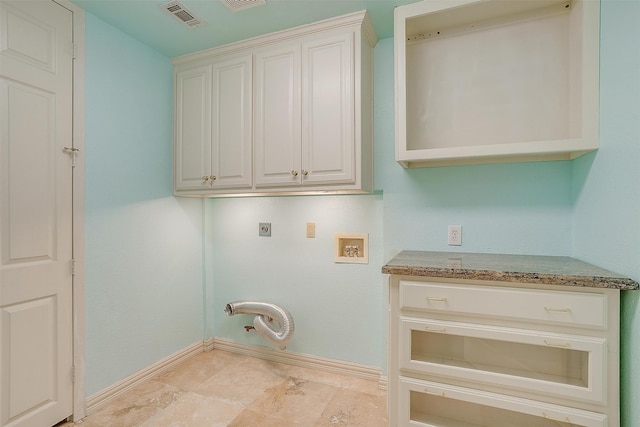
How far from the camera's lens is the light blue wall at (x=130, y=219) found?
196 centimetres

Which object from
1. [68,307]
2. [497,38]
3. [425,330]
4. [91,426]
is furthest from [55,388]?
[497,38]

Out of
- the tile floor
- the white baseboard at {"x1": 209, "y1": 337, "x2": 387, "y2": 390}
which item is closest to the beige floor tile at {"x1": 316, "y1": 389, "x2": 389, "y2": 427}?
the tile floor

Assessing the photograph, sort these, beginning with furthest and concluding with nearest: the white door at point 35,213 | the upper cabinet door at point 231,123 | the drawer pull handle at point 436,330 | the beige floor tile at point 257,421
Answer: the upper cabinet door at point 231,123 → the beige floor tile at point 257,421 → the white door at point 35,213 → the drawer pull handle at point 436,330

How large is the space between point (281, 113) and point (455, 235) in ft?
4.45

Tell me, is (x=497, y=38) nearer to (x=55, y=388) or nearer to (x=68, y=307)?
(x=68, y=307)

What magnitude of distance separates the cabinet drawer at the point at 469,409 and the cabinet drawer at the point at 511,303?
352mm

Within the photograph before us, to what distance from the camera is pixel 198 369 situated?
2.45 metres

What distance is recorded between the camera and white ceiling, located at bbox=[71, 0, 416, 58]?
6.06 feet

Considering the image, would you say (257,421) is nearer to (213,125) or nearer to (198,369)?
(198,369)

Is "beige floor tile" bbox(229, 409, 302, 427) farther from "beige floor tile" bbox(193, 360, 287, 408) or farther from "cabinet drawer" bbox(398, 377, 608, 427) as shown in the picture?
"cabinet drawer" bbox(398, 377, 608, 427)

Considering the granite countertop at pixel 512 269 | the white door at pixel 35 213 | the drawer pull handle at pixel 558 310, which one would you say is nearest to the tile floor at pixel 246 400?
the white door at pixel 35 213

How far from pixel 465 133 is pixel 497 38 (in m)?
0.55

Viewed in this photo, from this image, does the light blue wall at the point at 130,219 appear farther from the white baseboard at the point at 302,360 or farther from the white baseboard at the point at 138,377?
the white baseboard at the point at 302,360

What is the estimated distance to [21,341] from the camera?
64.5 inches
